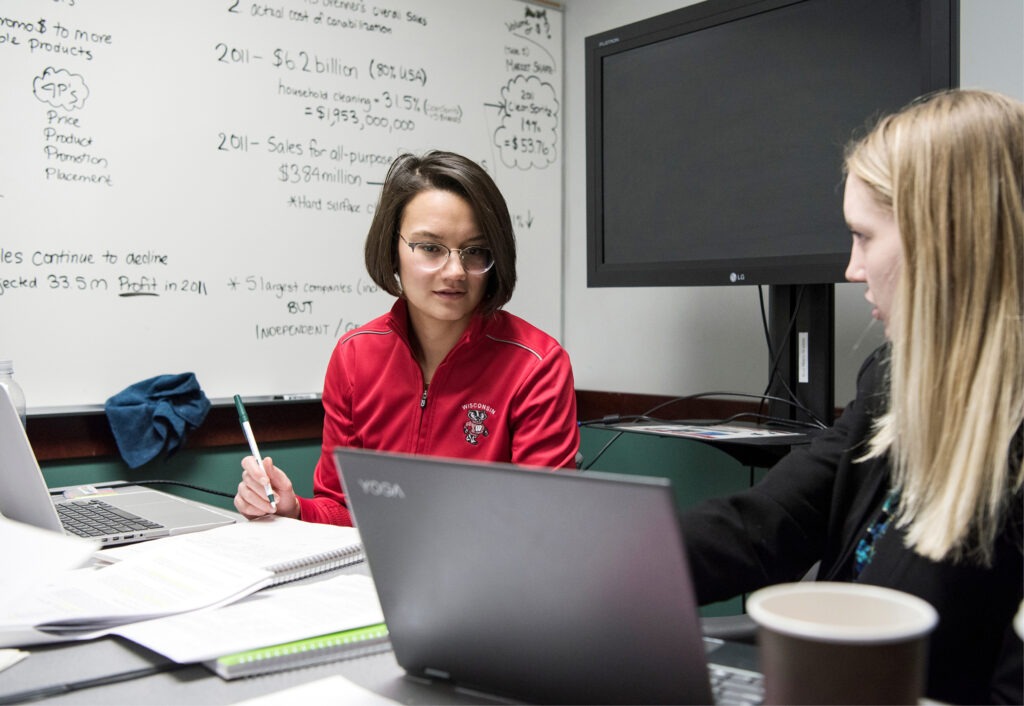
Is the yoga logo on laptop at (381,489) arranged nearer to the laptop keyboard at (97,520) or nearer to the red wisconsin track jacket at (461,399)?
the laptop keyboard at (97,520)

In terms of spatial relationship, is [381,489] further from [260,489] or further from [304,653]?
[260,489]

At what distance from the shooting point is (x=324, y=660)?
2.65ft

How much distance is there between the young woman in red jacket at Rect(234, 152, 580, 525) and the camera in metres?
1.66

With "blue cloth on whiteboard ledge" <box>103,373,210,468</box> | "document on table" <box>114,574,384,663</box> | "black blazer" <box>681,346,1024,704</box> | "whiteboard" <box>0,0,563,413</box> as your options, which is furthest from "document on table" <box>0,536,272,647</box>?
"whiteboard" <box>0,0,563,413</box>

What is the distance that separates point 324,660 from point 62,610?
29 centimetres

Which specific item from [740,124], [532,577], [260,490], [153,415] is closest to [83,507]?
[260,490]

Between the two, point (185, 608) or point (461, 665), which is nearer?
point (461, 665)

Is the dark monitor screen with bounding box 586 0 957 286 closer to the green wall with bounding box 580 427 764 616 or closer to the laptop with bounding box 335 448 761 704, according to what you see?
the green wall with bounding box 580 427 764 616

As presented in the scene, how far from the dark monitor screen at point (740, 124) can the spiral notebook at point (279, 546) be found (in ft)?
Answer: 3.60

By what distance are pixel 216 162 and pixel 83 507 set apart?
1047 mm

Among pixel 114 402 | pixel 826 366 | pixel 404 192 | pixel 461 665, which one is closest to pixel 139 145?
pixel 114 402

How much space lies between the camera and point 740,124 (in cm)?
194

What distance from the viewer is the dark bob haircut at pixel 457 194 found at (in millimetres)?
1669

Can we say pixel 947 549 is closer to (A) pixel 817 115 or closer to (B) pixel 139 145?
(A) pixel 817 115
